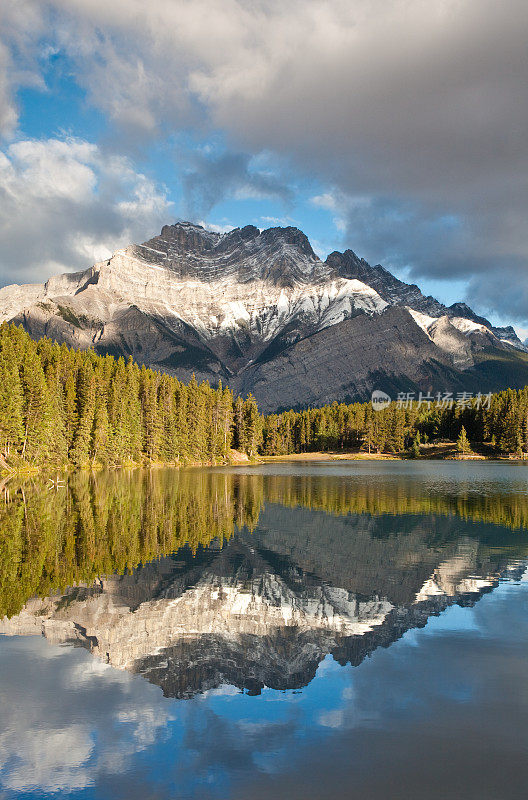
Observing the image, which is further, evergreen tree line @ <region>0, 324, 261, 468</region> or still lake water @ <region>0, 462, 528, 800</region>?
evergreen tree line @ <region>0, 324, 261, 468</region>

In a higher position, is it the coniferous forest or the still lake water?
the coniferous forest

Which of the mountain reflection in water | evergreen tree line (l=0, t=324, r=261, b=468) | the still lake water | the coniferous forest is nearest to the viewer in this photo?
the still lake water

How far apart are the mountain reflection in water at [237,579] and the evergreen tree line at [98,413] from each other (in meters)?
36.2

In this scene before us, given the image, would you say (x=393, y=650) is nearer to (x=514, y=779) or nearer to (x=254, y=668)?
(x=254, y=668)

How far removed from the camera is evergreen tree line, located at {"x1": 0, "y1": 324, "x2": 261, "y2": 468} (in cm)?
8106

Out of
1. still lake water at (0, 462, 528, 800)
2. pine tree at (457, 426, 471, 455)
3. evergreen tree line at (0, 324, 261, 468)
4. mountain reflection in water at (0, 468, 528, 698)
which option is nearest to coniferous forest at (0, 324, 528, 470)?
evergreen tree line at (0, 324, 261, 468)

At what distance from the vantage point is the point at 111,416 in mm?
112438

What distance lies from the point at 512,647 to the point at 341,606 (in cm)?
576

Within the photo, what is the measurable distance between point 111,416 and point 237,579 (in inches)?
3676

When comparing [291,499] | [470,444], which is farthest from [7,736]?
[470,444]

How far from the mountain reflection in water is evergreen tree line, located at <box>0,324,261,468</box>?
36.2m

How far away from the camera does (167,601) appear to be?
66.6 feet

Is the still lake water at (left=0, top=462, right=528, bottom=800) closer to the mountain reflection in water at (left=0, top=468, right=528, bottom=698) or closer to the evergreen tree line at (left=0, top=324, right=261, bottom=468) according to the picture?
the mountain reflection in water at (left=0, top=468, right=528, bottom=698)

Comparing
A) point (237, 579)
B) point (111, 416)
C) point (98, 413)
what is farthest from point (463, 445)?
point (237, 579)
